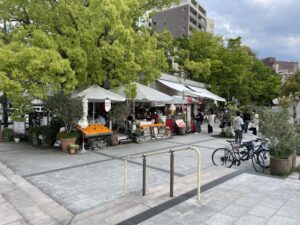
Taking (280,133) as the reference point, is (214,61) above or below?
above

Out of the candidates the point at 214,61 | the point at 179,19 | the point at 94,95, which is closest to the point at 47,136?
the point at 94,95

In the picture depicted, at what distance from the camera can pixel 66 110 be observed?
35.3 ft

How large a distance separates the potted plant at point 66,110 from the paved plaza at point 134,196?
1897mm

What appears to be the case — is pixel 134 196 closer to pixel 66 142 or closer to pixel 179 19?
pixel 66 142

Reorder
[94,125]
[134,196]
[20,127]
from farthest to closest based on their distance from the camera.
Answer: [20,127], [94,125], [134,196]

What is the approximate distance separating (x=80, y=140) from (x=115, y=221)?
25.7 ft

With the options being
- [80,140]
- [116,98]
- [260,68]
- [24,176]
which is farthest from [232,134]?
[260,68]

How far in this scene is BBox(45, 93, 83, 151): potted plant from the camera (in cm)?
1076

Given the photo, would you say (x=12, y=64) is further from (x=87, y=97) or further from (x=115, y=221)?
(x=115, y=221)

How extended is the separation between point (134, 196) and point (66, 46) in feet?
26.6

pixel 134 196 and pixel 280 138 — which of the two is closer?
pixel 134 196

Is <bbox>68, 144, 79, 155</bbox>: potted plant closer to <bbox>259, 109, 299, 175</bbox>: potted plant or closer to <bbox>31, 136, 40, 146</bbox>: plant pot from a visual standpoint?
<bbox>31, 136, 40, 146</bbox>: plant pot

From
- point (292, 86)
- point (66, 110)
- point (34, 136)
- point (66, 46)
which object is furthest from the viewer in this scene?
point (292, 86)

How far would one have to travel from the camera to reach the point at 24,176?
7328mm
